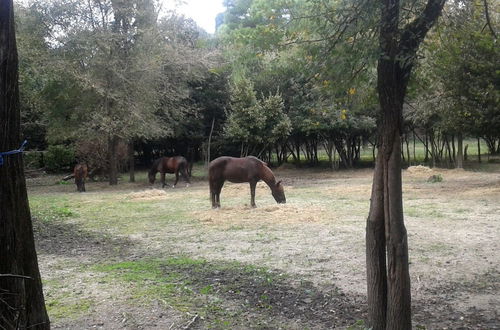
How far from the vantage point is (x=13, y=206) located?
334 cm

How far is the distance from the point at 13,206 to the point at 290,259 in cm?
516

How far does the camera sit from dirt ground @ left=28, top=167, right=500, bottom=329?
208 inches

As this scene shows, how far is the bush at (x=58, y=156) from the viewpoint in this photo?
96.5ft

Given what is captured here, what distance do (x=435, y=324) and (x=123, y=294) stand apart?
362 cm

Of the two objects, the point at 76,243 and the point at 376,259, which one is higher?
the point at 376,259

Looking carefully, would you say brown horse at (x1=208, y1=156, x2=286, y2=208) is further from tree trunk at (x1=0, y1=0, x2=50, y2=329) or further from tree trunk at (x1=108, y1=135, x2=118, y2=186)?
tree trunk at (x1=108, y1=135, x2=118, y2=186)

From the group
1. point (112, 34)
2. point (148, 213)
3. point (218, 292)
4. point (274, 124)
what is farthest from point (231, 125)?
point (218, 292)

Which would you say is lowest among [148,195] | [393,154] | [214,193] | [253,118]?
[148,195]

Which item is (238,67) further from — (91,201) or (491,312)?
(91,201)

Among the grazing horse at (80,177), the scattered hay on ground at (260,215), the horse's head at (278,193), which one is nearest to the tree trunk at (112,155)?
the grazing horse at (80,177)

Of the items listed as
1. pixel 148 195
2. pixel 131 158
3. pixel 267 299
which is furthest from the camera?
pixel 131 158

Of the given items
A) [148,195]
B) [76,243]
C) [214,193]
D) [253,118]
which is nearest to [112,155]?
[148,195]

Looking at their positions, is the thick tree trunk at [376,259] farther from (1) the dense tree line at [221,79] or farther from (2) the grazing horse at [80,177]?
(2) the grazing horse at [80,177]

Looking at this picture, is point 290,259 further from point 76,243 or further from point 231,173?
point 231,173
